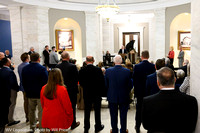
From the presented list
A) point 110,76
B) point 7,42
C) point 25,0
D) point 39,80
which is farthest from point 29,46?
point 110,76

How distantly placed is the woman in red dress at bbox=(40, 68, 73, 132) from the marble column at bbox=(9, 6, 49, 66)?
8998mm

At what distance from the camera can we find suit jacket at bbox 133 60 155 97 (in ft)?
Answer: 12.6

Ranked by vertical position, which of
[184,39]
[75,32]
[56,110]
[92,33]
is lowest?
[56,110]

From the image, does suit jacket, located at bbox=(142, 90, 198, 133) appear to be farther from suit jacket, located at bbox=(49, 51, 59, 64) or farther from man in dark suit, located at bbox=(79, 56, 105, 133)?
suit jacket, located at bbox=(49, 51, 59, 64)

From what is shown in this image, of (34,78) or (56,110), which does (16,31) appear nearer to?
(34,78)

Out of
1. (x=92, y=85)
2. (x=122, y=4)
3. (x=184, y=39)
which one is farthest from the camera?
(x=184, y=39)

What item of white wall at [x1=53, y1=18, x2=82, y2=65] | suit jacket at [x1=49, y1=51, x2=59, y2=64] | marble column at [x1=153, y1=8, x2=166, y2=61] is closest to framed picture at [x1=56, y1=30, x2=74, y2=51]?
white wall at [x1=53, y1=18, x2=82, y2=65]

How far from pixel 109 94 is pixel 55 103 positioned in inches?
49.1

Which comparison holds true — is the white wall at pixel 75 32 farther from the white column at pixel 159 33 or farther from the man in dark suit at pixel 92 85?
the man in dark suit at pixel 92 85

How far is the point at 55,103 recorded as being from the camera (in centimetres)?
278

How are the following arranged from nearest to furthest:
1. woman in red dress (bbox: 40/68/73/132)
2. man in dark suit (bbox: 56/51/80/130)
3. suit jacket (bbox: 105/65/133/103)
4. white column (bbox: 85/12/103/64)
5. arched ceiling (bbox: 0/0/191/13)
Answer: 1. woman in red dress (bbox: 40/68/73/132)
2. suit jacket (bbox: 105/65/133/103)
3. man in dark suit (bbox: 56/51/80/130)
4. arched ceiling (bbox: 0/0/191/13)
5. white column (bbox: 85/12/103/64)

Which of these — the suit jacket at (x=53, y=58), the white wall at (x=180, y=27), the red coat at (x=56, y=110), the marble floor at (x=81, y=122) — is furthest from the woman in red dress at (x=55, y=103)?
the white wall at (x=180, y=27)

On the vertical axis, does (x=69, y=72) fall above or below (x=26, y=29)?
below

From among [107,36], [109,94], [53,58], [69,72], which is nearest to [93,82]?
[109,94]
